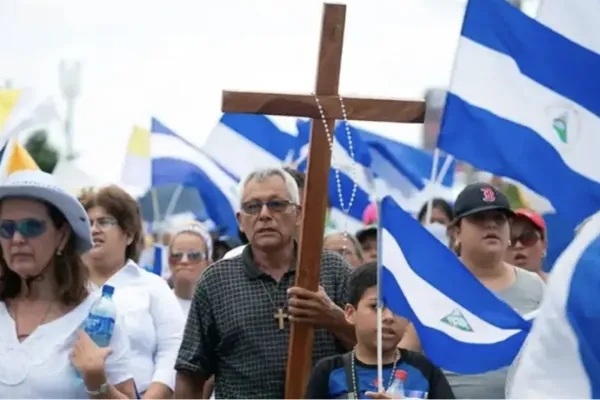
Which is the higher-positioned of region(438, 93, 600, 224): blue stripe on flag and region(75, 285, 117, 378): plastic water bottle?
region(438, 93, 600, 224): blue stripe on flag

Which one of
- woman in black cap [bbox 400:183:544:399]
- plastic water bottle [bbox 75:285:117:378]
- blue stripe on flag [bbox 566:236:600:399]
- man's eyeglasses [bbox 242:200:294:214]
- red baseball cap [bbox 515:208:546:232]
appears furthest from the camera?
red baseball cap [bbox 515:208:546:232]

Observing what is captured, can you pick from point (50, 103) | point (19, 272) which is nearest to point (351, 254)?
point (50, 103)

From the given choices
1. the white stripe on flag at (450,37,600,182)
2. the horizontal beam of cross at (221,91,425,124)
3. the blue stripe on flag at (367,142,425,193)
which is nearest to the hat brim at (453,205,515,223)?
the horizontal beam of cross at (221,91,425,124)

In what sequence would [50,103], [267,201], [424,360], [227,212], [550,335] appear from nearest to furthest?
1. [550,335]
2. [424,360]
3. [267,201]
4. [50,103]
5. [227,212]

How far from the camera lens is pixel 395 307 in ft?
17.5

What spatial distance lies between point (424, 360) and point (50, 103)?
3.36 m

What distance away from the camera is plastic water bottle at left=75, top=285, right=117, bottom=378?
16.7 ft

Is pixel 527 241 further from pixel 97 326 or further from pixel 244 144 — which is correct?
pixel 244 144

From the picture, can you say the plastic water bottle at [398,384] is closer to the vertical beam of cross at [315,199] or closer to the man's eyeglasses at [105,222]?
the vertical beam of cross at [315,199]

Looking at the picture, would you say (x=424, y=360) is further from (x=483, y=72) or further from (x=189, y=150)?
(x=189, y=150)

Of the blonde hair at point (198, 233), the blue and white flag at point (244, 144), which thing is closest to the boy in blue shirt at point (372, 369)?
the blonde hair at point (198, 233)

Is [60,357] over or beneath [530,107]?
beneath

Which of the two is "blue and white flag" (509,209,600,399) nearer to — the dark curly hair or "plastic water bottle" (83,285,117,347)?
"plastic water bottle" (83,285,117,347)

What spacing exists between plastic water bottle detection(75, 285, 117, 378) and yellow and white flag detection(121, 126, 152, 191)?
8.82 m
